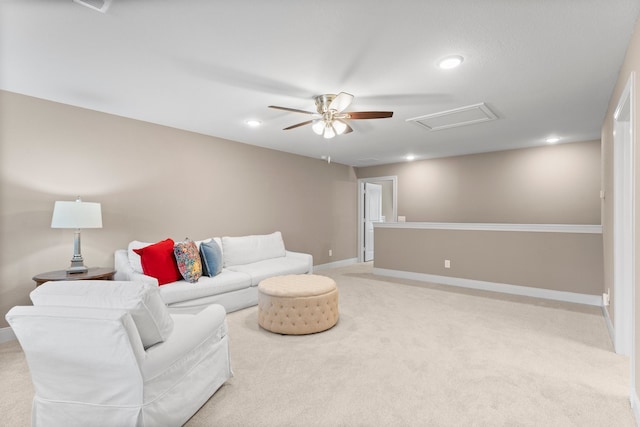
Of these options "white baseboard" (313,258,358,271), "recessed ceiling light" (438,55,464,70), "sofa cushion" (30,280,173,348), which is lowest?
"white baseboard" (313,258,358,271)

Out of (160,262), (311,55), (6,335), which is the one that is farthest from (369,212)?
(6,335)

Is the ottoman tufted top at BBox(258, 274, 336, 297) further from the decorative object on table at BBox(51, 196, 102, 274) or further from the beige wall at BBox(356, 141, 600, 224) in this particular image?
the beige wall at BBox(356, 141, 600, 224)

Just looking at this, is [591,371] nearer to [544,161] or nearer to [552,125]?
[552,125]

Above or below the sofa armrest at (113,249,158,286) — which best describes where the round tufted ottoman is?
below

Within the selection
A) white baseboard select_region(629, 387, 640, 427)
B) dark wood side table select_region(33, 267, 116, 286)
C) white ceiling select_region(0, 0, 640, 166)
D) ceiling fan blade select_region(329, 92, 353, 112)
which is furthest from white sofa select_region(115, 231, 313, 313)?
white baseboard select_region(629, 387, 640, 427)

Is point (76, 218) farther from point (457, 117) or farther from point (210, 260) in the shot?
point (457, 117)

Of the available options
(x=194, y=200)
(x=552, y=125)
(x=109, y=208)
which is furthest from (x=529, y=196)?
(x=109, y=208)

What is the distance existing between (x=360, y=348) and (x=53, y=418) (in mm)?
2106

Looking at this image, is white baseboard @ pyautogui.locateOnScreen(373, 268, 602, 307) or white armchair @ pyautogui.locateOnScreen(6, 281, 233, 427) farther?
white baseboard @ pyautogui.locateOnScreen(373, 268, 602, 307)

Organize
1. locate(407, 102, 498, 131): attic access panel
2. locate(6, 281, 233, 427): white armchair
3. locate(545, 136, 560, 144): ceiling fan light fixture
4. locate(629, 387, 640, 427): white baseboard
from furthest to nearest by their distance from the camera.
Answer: locate(545, 136, 560, 144): ceiling fan light fixture
locate(407, 102, 498, 131): attic access panel
locate(629, 387, 640, 427): white baseboard
locate(6, 281, 233, 427): white armchair

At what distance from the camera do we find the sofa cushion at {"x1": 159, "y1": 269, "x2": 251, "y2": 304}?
3297 mm

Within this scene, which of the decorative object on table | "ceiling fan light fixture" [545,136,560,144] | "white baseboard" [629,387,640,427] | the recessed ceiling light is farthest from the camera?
"ceiling fan light fixture" [545,136,560,144]

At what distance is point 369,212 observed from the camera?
7.91 meters

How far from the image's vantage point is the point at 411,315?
3688 mm
